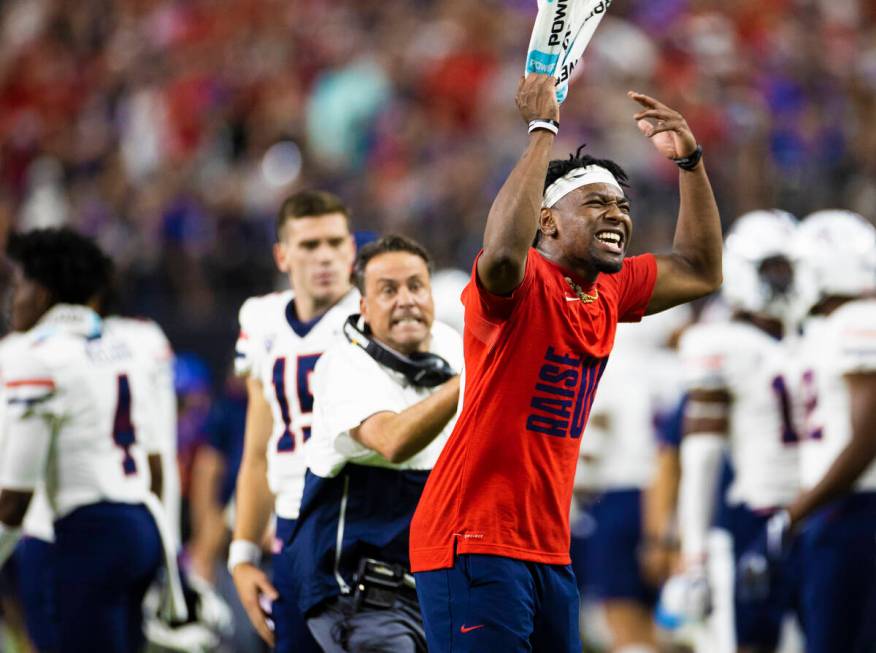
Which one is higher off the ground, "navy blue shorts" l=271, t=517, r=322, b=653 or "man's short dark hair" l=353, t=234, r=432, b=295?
"man's short dark hair" l=353, t=234, r=432, b=295

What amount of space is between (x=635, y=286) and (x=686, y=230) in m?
0.28

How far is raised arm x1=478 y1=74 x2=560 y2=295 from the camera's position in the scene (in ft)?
12.2

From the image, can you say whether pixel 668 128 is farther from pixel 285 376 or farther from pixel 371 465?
pixel 285 376

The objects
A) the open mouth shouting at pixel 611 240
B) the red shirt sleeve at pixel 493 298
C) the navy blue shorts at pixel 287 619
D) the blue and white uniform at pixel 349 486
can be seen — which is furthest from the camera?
the navy blue shorts at pixel 287 619

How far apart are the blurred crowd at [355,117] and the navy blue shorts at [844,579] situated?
4673 mm

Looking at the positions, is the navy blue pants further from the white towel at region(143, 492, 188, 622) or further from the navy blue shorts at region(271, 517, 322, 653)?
the navy blue shorts at region(271, 517, 322, 653)

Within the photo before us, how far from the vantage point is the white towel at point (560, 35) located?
3906mm

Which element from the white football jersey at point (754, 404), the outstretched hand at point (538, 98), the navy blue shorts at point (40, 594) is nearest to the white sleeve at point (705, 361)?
the white football jersey at point (754, 404)

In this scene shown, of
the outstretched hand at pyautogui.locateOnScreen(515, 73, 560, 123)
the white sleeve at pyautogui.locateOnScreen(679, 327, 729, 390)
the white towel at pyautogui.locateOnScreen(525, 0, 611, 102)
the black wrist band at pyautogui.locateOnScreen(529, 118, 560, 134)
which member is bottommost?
the white sleeve at pyautogui.locateOnScreen(679, 327, 729, 390)

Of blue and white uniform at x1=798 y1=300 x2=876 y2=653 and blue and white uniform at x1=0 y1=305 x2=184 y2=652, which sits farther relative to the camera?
blue and white uniform at x1=798 y1=300 x2=876 y2=653

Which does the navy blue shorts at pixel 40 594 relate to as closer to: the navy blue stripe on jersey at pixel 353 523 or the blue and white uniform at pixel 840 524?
the navy blue stripe on jersey at pixel 353 523

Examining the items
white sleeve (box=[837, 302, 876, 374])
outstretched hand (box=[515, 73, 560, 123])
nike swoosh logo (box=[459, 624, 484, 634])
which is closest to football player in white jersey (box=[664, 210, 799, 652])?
white sleeve (box=[837, 302, 876, 374])

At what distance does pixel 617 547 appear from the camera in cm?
913

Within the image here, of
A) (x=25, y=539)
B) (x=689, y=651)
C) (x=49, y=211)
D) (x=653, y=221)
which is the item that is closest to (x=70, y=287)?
(x=25, y=539)
